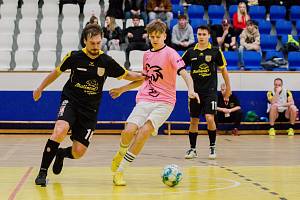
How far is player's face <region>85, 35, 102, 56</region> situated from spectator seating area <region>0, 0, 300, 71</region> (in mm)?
9823

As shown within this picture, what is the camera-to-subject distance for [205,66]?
36.9ft

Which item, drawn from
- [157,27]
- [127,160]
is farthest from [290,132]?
[127,160]

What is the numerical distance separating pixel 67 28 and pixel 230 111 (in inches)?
229

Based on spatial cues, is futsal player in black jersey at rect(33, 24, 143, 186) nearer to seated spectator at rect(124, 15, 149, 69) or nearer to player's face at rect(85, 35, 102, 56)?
player's face at rect(85, 35, 102, 56)

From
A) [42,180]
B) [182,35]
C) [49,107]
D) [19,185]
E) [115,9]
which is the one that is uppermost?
[115,9]

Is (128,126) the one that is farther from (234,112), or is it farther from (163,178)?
(234,112)

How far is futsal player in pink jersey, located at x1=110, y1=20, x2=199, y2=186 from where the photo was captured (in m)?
7.82

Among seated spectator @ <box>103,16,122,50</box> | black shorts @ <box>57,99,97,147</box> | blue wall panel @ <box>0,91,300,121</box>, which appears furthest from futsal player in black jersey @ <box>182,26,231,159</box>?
seated spectator @ <box>103,16,122,50</box>

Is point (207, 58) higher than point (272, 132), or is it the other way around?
point (207, 58)

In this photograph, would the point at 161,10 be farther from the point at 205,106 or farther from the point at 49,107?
the point at 205,106

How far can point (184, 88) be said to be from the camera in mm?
17328

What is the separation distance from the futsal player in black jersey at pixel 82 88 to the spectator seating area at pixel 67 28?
9.78 m

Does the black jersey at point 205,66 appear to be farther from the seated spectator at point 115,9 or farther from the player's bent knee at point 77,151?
the seated spectator at point 115,9

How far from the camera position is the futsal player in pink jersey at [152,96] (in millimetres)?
7824
